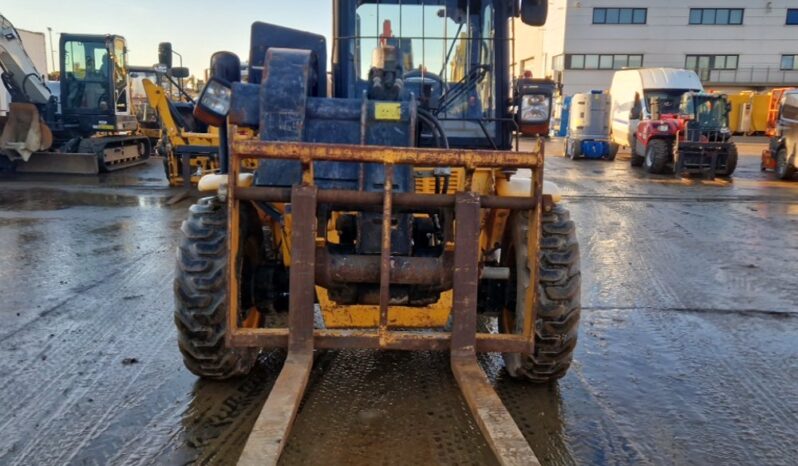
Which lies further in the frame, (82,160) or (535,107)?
(82,160)

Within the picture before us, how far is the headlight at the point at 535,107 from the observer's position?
432 centimetres

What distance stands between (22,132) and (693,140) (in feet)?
57.3

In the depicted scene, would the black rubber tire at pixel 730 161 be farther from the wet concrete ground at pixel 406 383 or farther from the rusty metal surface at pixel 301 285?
the rusty metal surface at pixel 301 285

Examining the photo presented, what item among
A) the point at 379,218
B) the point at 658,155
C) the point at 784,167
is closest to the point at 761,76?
the point at 784,167

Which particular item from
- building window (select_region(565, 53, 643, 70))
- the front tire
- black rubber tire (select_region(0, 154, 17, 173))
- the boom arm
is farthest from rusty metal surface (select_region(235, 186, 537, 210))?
building window (select_region(565, 53, 643, 70))

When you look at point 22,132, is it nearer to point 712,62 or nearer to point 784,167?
point 784,167

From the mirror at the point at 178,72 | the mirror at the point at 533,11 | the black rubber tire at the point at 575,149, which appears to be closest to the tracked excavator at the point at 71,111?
the mirror at the point at 178,72

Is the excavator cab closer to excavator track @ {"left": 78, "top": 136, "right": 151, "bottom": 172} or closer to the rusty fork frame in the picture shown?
excavator track @ {"left": 78, "top": 136, "right": 151, "bottom": 172}

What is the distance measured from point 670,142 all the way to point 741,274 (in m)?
12.8

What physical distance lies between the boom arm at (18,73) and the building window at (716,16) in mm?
44790

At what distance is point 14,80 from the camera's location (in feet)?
50.5

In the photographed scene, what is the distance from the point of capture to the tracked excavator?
14.8 m

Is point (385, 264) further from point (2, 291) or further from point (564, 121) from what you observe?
point (564, 121)

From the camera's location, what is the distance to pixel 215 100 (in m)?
4.02
